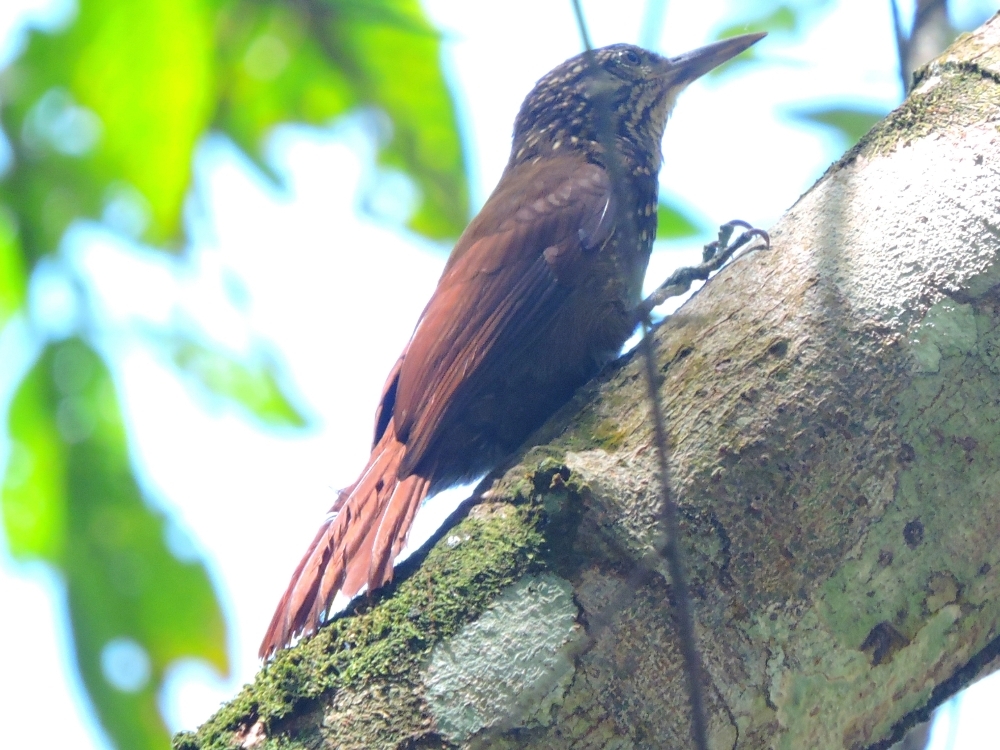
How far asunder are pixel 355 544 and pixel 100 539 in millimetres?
467

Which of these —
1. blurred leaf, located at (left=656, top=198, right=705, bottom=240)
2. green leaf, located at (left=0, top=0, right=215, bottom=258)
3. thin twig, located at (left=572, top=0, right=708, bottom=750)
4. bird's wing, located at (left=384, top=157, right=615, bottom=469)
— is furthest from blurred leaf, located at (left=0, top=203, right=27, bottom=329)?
blurred leaf, located at (left=656, top=198, right=705, bottom=240)

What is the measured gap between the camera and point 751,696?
1414 millimetres

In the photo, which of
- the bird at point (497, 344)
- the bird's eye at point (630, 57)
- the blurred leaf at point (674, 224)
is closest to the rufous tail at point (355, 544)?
the bird at point (497, 344)

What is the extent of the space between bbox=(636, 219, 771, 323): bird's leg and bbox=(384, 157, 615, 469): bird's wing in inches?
7.9

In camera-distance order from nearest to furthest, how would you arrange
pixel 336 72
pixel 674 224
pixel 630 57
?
1. pixel 336 72
2. pixel 674 224
3. pixel 630 57

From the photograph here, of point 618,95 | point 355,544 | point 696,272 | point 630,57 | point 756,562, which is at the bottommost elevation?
point 756,562

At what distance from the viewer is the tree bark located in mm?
1403

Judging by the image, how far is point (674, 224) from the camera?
9.89ft

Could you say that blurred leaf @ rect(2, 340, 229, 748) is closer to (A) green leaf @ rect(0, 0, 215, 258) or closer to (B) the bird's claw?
(A) green leaf @ rect(0, 0, 215, 258)

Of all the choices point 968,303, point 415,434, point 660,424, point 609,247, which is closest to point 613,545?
point 660,424

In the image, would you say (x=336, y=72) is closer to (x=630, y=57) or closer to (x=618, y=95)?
(x=618, y=95)

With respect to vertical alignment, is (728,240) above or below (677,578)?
above

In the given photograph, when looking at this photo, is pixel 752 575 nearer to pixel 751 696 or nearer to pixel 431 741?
pixel 751 696

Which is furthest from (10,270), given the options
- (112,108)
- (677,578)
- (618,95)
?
(618,95)
